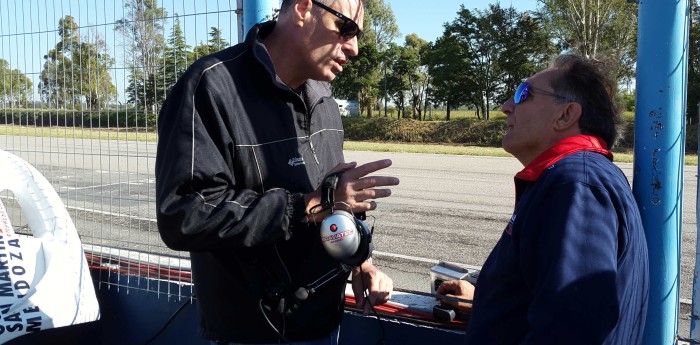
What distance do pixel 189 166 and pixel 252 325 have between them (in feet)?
1.97

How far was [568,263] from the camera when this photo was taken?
1.50 meters

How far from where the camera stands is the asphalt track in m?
3.66

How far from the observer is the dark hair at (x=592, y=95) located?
6.30 feet

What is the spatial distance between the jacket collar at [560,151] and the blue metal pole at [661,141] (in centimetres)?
32

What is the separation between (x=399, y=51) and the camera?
46188 millimetres

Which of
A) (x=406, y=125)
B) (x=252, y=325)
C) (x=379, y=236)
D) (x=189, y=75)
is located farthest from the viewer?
(x=406, y=125)

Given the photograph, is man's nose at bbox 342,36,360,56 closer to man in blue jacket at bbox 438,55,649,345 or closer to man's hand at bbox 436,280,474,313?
man in blue jacket at bbox 438,55,649,345

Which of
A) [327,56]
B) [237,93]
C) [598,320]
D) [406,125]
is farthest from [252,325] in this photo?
[406,125]

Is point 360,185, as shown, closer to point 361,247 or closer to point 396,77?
point 361,247

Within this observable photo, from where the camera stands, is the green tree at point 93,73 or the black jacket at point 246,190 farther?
the green tree at point 93,73

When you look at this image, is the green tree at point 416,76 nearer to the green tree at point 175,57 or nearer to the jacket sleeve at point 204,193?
the green tree at point 175,57

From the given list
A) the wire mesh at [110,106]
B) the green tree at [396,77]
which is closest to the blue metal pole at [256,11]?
the wire mesh at [110,106]

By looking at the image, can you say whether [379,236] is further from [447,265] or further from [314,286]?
[314,286]

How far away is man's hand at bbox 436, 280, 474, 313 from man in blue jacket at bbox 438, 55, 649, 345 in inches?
30.9
